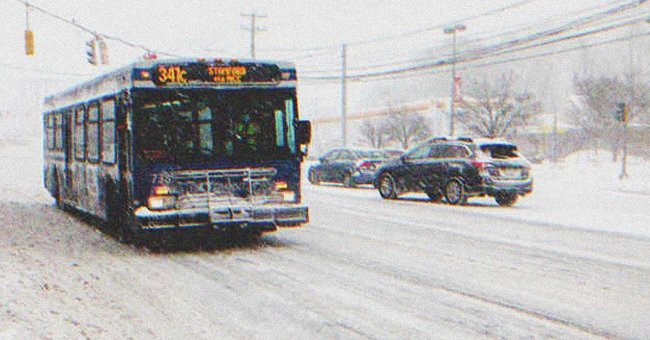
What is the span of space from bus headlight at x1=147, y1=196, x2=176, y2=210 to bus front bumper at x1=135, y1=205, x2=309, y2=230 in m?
0.06

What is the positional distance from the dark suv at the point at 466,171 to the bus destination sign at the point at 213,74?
904 centimetres

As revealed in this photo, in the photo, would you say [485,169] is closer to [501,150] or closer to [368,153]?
[501,150]

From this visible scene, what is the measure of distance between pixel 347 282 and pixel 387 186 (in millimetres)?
13472

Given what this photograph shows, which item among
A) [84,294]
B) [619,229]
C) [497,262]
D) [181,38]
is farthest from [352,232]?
[181,38]

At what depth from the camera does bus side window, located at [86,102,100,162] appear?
1331 centimetres

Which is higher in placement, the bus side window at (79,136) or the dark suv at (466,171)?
the bus side window at (79,136)

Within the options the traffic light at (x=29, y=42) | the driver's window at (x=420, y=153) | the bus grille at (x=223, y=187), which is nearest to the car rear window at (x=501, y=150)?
the driver's window at (x=420, y=153)

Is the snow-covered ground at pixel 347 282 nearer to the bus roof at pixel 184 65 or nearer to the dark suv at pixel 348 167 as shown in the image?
the bus roof at pixel 184 65

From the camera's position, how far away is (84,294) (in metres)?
7.89

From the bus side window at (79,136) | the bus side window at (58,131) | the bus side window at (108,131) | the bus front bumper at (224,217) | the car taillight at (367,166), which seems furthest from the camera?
the car taillight at (367,166)

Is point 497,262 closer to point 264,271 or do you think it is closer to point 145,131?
point 264,271

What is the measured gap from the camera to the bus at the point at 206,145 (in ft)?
35.5

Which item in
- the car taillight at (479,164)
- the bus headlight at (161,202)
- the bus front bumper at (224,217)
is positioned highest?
the car taillight at (479,164)

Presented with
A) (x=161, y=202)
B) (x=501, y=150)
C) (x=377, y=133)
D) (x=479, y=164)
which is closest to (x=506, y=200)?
(x=501, y=150)
